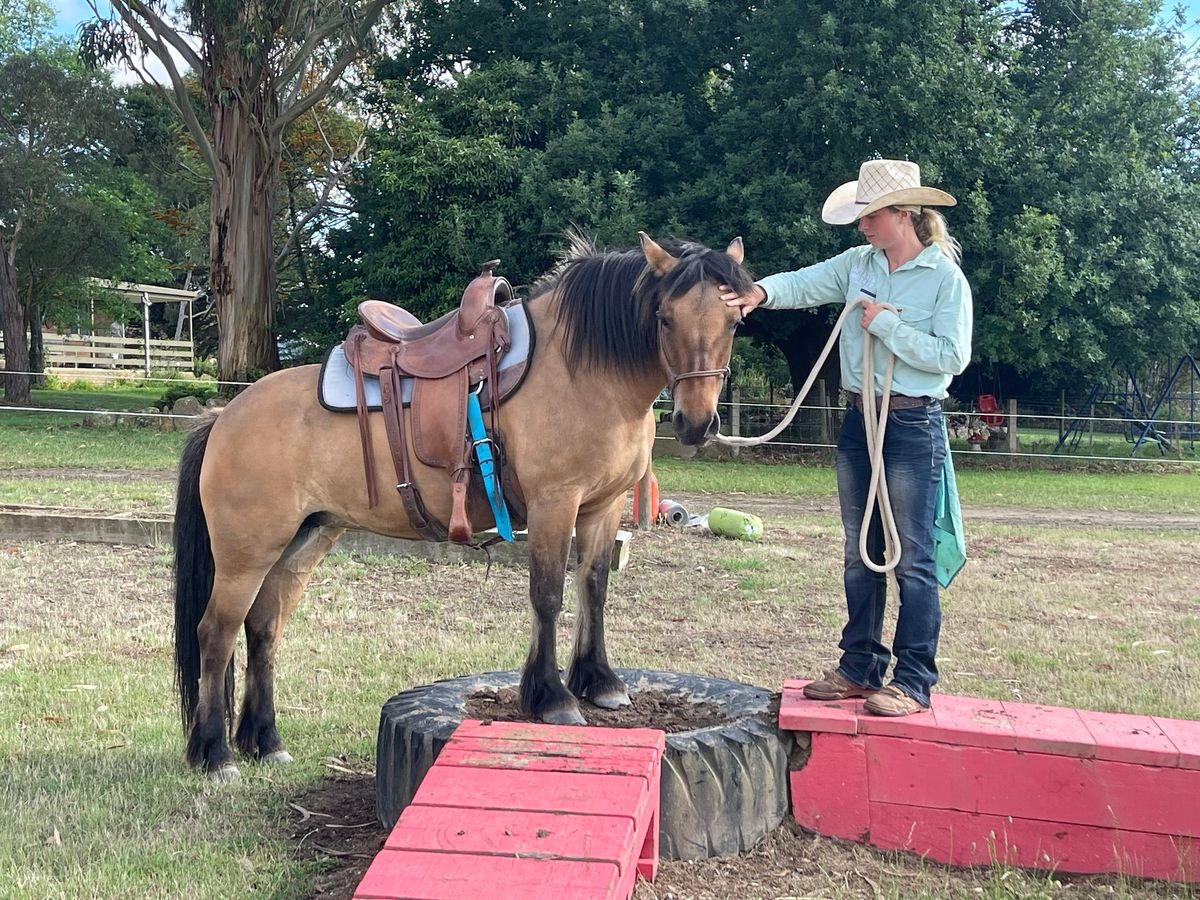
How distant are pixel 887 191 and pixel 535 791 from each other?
2.28 meters

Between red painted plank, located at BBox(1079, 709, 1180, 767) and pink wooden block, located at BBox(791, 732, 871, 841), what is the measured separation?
0.77 meters

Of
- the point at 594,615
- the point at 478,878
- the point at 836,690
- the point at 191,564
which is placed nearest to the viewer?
the point at 478,878

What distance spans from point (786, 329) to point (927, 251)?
16.8 meters

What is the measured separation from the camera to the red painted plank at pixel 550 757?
3.04m

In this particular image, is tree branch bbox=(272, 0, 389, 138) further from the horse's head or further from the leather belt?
the leather belt

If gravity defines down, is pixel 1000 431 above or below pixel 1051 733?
above

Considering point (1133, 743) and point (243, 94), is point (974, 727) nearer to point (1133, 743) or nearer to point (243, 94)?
point (1133, 743)

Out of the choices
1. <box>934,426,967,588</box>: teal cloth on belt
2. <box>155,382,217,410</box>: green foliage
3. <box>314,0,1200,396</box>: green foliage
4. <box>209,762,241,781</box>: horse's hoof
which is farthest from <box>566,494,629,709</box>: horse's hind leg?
<box>155,382,217,410</box>: green foliage

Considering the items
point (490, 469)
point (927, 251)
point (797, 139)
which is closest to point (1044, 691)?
point (927, 251)

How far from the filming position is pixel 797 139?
1798 centimetres

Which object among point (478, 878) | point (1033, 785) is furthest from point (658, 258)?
point (1033, 785)

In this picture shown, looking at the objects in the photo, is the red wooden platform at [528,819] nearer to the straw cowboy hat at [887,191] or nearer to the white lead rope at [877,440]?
the white lead rope at [877,440]

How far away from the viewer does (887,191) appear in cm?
351

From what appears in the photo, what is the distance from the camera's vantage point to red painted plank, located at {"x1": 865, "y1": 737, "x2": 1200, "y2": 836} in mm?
3256
